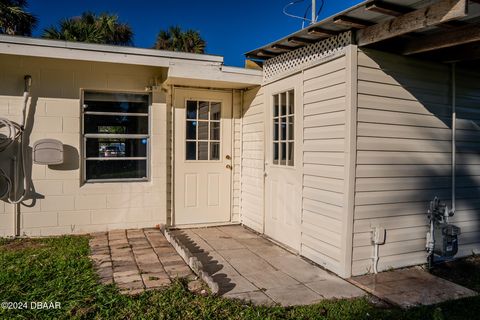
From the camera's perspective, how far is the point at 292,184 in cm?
440

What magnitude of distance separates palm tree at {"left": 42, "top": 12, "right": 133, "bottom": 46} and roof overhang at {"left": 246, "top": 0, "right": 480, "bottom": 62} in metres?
10.5

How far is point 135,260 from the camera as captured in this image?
3805mm

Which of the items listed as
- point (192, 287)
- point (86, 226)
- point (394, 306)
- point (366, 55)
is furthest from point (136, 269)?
point (366, 55)

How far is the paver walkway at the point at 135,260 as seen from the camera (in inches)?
127

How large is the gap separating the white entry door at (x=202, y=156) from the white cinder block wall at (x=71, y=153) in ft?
1.00

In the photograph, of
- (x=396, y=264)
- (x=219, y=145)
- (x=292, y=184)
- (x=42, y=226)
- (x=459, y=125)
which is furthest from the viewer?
(x=219, y=145)

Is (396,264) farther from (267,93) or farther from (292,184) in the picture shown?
(267,93)

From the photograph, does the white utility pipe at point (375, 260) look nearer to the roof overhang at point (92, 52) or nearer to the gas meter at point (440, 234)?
the gas meter at point (440, 234)

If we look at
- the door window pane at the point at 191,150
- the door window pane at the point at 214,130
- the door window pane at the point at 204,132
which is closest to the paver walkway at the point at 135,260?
the door window pane at the point at 191,150

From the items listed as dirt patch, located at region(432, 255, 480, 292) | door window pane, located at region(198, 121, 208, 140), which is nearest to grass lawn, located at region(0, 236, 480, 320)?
dirt patch, located at region(432, 255, 480, 292)

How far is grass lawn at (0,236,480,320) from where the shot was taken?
8.60 ft

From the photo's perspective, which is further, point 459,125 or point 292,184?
point 292,184

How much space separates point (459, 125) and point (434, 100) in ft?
1.68

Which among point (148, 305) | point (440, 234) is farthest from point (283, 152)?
point (148, 305)
